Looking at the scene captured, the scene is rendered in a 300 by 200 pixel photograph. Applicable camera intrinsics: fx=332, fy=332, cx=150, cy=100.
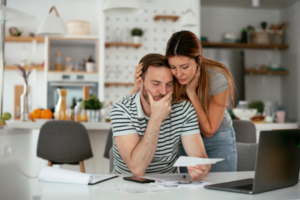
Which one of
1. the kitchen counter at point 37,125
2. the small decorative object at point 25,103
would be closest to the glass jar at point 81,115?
the kitchen counter at point 37,125

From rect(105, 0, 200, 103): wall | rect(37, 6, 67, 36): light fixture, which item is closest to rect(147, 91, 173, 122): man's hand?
rect(37, 6, 67, 36): light fixture

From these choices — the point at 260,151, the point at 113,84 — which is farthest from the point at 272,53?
the point at 260,151

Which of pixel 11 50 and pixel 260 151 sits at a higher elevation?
pixel 11 50

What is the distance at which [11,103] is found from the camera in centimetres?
553

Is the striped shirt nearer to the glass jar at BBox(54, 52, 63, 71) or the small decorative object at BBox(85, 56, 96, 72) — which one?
the small decorative object at BBox(85, 56, 96, 72)

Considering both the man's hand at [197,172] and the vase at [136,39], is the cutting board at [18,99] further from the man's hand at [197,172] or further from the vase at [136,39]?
the man's hand at [197,172]

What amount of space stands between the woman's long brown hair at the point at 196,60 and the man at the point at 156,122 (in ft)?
0.28

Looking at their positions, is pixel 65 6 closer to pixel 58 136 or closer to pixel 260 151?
pixel 58 136

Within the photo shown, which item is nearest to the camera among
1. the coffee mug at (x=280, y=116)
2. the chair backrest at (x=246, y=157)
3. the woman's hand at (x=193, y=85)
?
the woman's hand at (x=193, y=85)

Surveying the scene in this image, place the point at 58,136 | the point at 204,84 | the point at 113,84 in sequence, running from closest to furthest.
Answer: the point at 204,84, the point at 58,136, the point at 113,84

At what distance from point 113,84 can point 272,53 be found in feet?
9.86

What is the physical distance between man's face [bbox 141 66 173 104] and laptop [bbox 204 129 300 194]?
552 mm

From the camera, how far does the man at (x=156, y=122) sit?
4.77ft

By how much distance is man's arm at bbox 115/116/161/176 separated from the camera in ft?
4.47
